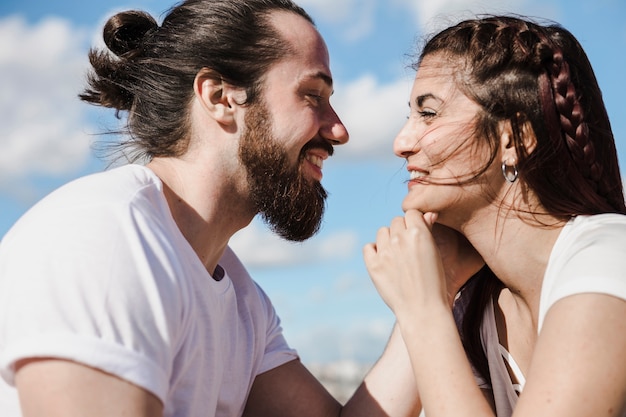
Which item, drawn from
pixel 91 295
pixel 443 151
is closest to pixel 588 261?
pixel 443 151

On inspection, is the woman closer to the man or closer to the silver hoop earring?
the silver hoop earring

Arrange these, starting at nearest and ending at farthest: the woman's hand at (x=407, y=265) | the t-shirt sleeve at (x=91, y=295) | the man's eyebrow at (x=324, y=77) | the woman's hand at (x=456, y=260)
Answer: the t-shirt sleeve at (x=91, y=295), the woman's hand at (x=407, y=265), the woman's hand at (x=456, y=260), the man's eyebrow at (x=324, y=77)

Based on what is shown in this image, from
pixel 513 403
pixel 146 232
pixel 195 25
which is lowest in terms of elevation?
pixel 513 403

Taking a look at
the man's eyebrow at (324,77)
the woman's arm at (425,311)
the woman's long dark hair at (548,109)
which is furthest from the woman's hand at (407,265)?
the man's eyebrow at (324,77)

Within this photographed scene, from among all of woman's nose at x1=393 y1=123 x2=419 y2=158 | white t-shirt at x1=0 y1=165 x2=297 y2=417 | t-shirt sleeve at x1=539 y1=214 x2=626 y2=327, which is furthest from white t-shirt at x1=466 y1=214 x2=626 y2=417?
white t-shirt at x1=0 y1=165 x2=297 y2=417

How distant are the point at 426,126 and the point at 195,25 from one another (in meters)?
1.58

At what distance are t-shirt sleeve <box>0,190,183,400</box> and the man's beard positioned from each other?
118 cm

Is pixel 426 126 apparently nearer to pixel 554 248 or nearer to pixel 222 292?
pixel 554 248

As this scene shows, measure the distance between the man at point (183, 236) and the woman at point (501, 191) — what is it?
0.78 metres

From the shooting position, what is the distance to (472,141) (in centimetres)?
384

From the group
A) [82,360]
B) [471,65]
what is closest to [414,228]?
[471,65]

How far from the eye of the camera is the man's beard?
4.40 meters

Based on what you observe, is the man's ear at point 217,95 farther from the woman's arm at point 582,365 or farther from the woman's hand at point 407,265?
the woman's arm at point 582,365

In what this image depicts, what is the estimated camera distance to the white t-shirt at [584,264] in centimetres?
316
